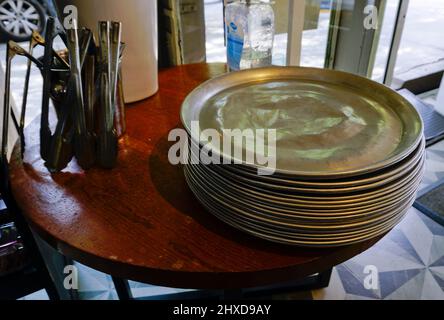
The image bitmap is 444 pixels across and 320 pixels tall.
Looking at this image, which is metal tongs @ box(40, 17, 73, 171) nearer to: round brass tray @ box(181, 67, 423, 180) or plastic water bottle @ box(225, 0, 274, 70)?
round brass tray @ box(181, 67, 423, 180)

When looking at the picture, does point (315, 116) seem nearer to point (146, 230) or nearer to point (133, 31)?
point (146, 230)

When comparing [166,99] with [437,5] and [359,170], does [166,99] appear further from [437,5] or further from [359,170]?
[437,5]

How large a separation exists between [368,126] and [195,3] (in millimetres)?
796

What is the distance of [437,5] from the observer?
174 inches

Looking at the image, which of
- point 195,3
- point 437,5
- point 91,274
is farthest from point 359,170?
point 437,5

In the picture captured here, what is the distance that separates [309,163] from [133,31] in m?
0.46

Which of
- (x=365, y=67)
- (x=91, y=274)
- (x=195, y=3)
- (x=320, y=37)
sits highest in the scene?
(x=195, y=3)

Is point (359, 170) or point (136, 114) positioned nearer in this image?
point (359, 170)

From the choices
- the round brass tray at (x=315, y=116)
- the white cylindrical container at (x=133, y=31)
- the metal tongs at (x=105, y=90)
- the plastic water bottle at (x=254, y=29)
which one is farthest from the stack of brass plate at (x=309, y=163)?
the plastic water bottle at (x=254, y=29)

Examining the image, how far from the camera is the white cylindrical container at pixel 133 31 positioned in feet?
2.08

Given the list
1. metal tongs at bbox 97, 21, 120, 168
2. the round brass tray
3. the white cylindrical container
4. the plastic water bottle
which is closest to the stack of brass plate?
the round brass tray

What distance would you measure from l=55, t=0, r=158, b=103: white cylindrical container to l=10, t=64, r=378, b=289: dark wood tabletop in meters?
0.20

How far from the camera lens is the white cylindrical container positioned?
63 centimetres

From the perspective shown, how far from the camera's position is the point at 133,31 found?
27.2 inches
